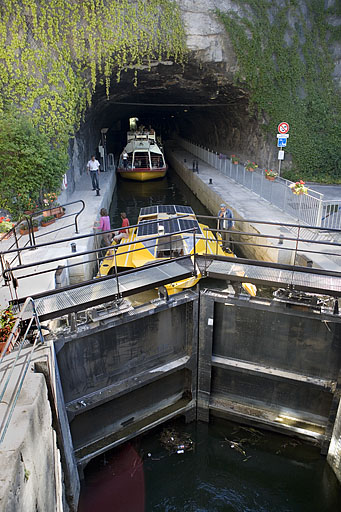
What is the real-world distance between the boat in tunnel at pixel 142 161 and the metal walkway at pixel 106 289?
20.4 m

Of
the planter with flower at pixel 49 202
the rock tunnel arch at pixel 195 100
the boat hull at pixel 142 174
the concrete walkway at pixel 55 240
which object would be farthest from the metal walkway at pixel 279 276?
the boat hull at pixel 142 174

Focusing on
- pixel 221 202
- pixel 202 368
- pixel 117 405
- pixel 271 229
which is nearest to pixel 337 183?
pixel 221 202

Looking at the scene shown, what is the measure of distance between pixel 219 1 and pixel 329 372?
63.7 ft

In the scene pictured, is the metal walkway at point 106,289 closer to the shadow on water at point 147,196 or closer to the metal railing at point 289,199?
the metal railing at point 289,199

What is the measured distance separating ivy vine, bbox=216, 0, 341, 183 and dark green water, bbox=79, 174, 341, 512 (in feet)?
57.9

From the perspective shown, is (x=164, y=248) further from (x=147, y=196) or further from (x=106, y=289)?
(x=147, y=196)

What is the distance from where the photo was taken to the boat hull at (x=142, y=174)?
26.5 metres

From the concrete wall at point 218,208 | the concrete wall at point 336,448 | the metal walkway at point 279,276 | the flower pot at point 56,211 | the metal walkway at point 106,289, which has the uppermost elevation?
the metal walkway at point 279,276

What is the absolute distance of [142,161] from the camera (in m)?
28.2

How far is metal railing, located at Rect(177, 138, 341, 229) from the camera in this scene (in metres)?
10.4

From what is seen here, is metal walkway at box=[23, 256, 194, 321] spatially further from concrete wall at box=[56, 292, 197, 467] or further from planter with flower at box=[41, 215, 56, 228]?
planter with flower at box=[41, 215, 56, 228]

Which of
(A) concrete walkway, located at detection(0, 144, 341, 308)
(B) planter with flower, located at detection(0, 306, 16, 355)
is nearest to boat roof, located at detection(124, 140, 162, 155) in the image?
(A) concrete walkway, located at detection(0, 144, 341, 308)

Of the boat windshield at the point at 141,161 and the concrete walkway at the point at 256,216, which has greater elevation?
the boat windshield at the point at 141,161

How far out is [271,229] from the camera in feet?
37.7
